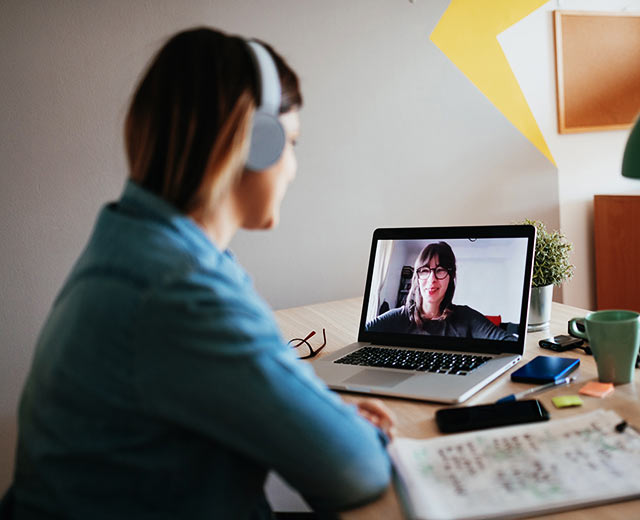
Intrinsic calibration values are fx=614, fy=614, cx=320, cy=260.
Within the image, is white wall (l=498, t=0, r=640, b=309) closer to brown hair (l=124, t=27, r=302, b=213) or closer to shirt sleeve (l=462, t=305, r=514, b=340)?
shirt sleeve (l=462, t=305, r=514, b=340)

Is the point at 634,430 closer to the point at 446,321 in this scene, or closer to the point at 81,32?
the point at 446,321

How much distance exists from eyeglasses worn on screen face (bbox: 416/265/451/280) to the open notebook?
19.4 inches

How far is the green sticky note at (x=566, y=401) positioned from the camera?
92cm

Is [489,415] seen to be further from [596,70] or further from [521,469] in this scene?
[596,70]

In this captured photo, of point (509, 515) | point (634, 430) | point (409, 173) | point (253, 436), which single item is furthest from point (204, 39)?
point (409, 173)

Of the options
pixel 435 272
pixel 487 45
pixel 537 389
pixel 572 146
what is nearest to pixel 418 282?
pixel 435 272

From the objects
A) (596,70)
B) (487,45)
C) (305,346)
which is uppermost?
(487,45)

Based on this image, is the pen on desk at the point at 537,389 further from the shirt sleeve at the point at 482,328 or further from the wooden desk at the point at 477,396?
the shirt sleeve at the point at 482,328

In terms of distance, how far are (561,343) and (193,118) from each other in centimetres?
89

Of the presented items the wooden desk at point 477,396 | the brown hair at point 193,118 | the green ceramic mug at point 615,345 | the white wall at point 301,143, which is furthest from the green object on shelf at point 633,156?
the white wall at point 301,143

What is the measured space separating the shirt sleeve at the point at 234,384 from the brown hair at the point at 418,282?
65cm

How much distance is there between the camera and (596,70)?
8.32 ft

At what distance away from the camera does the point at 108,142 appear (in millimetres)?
1966

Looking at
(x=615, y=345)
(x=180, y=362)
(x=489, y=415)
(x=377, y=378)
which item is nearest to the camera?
(x=180, y=362)
